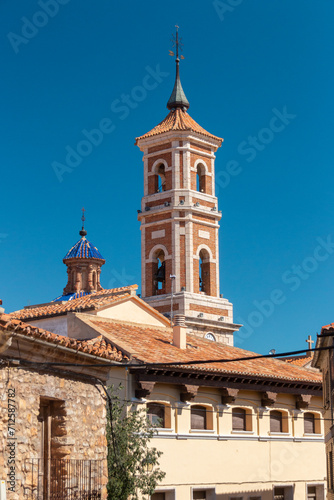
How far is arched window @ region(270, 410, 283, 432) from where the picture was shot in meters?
35.5

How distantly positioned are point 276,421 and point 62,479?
18.1m

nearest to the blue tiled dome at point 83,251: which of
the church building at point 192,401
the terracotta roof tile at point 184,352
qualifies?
the church building at point 192,401

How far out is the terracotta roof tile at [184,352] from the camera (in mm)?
31781

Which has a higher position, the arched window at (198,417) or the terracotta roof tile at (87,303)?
the terracotta roof tile at (87,303)

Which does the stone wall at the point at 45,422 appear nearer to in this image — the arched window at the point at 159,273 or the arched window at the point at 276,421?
the arched window at the point at 276,421

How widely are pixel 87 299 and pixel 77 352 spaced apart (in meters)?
19.7

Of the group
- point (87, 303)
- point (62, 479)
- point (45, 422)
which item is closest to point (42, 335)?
point (45, 422)

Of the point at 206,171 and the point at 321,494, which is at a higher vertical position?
the point at 206,171

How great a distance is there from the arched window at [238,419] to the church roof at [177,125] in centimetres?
3105

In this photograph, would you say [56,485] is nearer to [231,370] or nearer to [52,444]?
[52,444]

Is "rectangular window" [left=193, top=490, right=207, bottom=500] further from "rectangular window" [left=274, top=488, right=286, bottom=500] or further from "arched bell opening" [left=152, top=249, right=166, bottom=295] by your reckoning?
"arched bell opening" [left=152, top=249, right=166, bottom=295]

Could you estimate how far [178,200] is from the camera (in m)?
60.7

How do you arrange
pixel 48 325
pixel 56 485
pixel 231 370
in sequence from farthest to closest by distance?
pixel 48 325 → pixel 231 370 → pixel 56 485

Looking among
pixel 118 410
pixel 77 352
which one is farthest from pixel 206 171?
pixel 77 352
